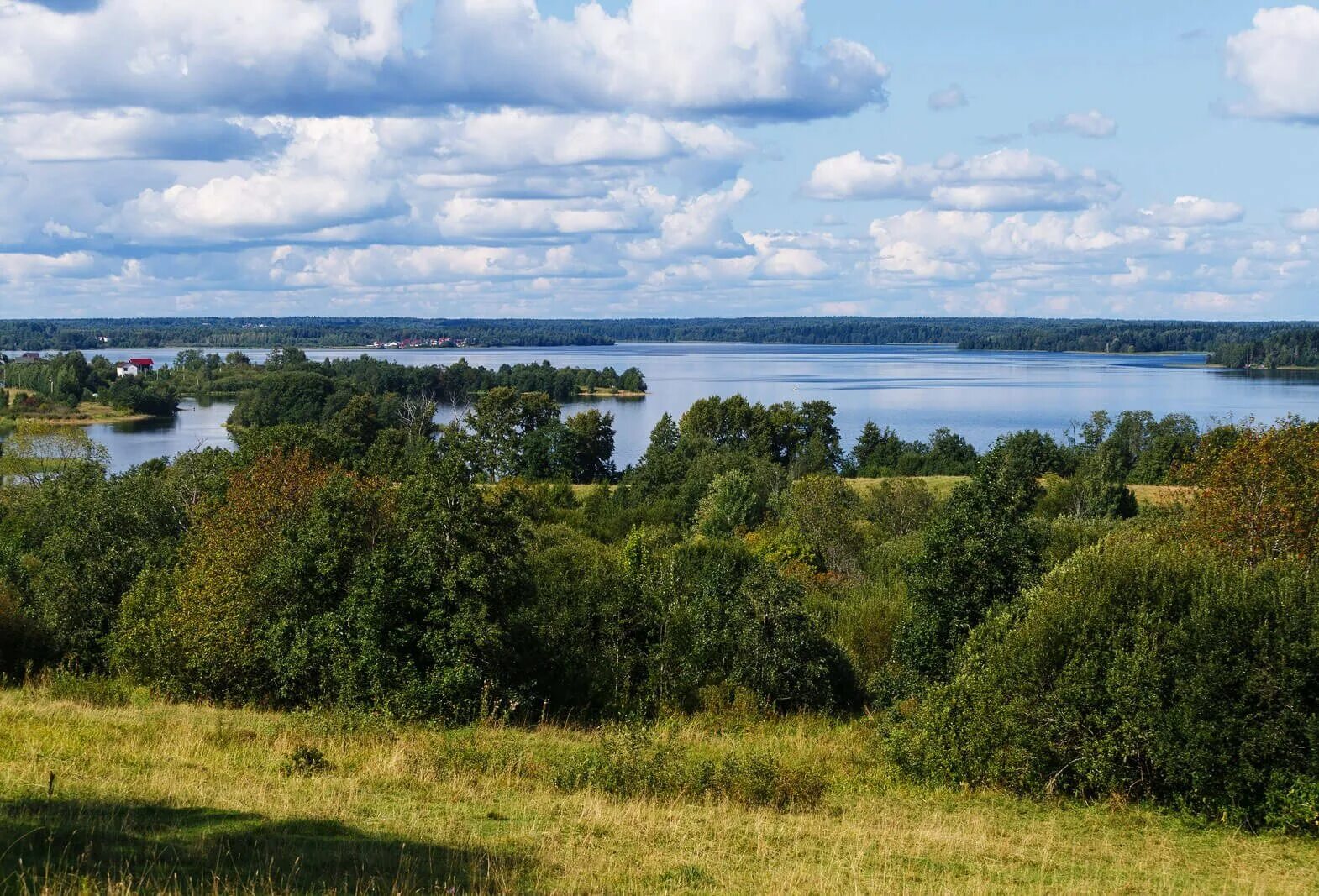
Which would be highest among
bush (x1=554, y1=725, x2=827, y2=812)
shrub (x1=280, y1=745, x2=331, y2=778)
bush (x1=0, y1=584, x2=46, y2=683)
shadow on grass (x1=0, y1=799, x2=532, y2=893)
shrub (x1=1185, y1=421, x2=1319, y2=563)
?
shrub (x1=1185, y1=421, x2=1319, y2=563)

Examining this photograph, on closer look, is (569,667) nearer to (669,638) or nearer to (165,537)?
(669,638)

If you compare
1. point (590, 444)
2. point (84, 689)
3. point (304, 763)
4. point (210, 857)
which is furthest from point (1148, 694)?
point (590, 444)

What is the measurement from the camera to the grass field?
9867 millimetres

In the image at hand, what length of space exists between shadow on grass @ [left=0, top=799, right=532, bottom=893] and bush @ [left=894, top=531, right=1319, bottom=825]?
9.82 meters

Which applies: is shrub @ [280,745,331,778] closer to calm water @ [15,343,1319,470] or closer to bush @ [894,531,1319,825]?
bush @ [894,531,1319,825]

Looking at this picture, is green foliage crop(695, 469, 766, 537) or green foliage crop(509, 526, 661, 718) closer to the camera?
green foliage crop(509, 526, 661, 718)

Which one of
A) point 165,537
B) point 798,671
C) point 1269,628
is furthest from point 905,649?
point 165,537

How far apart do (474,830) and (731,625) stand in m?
15.2

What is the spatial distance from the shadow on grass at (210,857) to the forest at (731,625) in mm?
3832

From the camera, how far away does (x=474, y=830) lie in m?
12.1

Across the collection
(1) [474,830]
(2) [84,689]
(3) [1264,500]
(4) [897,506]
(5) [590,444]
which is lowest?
(4) [897,506]

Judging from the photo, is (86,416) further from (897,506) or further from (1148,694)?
(1148,694)

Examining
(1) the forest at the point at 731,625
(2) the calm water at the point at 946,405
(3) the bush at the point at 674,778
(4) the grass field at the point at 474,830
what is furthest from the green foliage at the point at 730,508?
(3) the bush at the point at 674,778

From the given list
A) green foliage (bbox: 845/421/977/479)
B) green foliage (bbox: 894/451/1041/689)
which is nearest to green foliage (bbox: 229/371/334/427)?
green foliage (bbox: 845/421/977/479)
